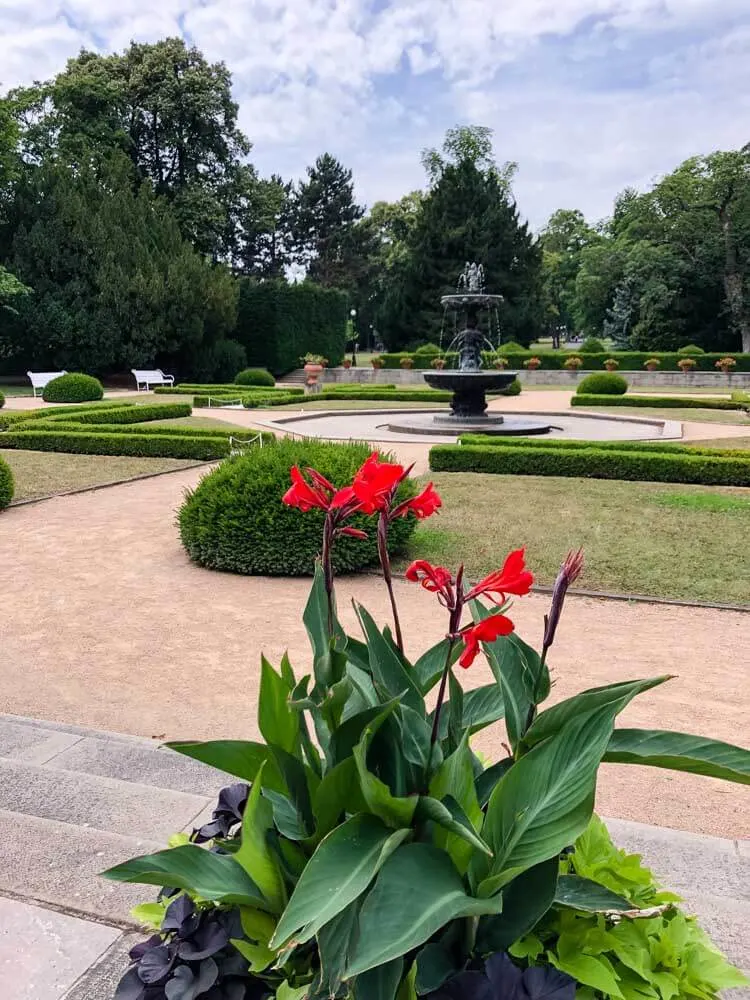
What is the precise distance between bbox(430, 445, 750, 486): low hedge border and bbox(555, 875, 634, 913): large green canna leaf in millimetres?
8853

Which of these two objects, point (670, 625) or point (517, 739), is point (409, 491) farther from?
point (517, 739)

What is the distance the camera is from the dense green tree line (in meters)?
26.7

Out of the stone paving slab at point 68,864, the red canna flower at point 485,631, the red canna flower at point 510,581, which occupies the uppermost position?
the red canna flower at point 510,581

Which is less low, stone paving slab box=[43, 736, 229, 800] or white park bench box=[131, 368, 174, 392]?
white park bench box=[131, 368, 174, 392]

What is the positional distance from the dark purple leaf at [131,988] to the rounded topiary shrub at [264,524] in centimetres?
411

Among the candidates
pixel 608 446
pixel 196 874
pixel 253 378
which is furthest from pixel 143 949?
Answer: pixel 253 378

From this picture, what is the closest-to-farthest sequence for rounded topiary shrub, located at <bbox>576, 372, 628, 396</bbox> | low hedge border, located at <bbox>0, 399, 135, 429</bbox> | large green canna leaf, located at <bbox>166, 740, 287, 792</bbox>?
large green canna leaf, located at <bbox>166, 740, 287, 792</bbox> → low hedge border, located at <bbox>0, 399, 135, 429</bbox> → rounded topiary shrub, located at <bbox>576, 372, 628, 396</bbox>

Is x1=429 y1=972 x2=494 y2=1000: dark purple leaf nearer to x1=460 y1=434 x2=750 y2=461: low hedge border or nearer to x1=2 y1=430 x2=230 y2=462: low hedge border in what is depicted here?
x1=460 y1=434 x2=750 y2=461: low hedge border

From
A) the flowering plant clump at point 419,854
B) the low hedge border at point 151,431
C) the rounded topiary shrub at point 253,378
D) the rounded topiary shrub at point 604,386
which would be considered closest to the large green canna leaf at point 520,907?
the flowering plant clump at point 419,854

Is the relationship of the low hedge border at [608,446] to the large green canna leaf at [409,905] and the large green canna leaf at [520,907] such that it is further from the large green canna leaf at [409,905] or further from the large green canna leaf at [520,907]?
the large green canna leaf at [409,905]

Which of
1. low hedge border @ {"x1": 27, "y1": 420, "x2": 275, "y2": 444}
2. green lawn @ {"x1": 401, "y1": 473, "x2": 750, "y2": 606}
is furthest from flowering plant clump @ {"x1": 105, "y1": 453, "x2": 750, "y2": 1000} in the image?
low hedge border @ {"x1": 27, "y1": 420, "x2": 275, "y2": 444}

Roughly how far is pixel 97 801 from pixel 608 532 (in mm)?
5356

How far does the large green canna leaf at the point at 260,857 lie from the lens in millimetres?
1177

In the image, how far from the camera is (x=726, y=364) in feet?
96.2
